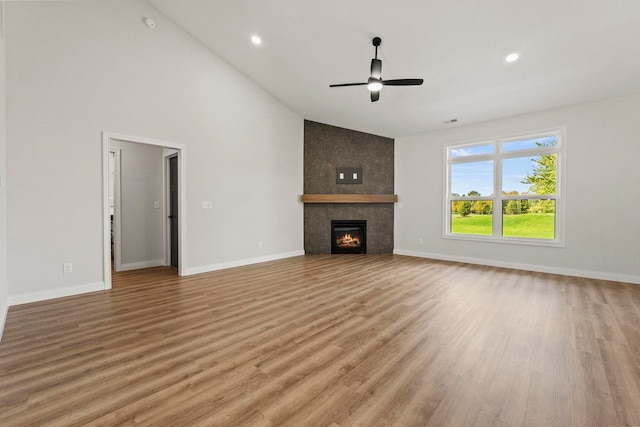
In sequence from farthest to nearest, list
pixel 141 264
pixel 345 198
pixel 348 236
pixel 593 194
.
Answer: pixel 348 236 < pixel 345 198 < pixel 141 264 < pixel 593 194

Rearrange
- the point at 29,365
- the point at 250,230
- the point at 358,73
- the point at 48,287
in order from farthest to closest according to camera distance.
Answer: the point at 250,230
the point at 358,73
the point at 48,287
the point at 29,365

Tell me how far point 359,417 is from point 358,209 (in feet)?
17.3

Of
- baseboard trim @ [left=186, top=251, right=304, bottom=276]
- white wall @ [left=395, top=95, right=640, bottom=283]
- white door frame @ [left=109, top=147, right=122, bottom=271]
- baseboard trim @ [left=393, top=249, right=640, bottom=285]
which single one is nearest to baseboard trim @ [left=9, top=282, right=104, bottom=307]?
baseboard trim @ [left=186, top=251, right=304, bottom=276]

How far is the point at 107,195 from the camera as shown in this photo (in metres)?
3.62

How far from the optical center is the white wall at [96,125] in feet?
10.0

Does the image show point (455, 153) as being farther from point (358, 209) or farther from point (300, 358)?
point (300, 358)

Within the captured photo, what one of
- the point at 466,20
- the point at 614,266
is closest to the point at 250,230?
the point at 466,20

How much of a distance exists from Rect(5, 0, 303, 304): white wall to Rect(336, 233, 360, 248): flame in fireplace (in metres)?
2.17

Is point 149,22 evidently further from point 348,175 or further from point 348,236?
point 348,236

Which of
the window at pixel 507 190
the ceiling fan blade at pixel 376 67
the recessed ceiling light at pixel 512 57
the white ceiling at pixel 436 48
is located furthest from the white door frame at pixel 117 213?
the window at pixel 507 190

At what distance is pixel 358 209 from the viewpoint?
649cm

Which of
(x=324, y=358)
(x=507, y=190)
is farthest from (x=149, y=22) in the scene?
(x=507, y=190)

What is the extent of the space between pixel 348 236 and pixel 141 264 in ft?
14.1

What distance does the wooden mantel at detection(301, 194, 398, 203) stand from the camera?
243 inches
